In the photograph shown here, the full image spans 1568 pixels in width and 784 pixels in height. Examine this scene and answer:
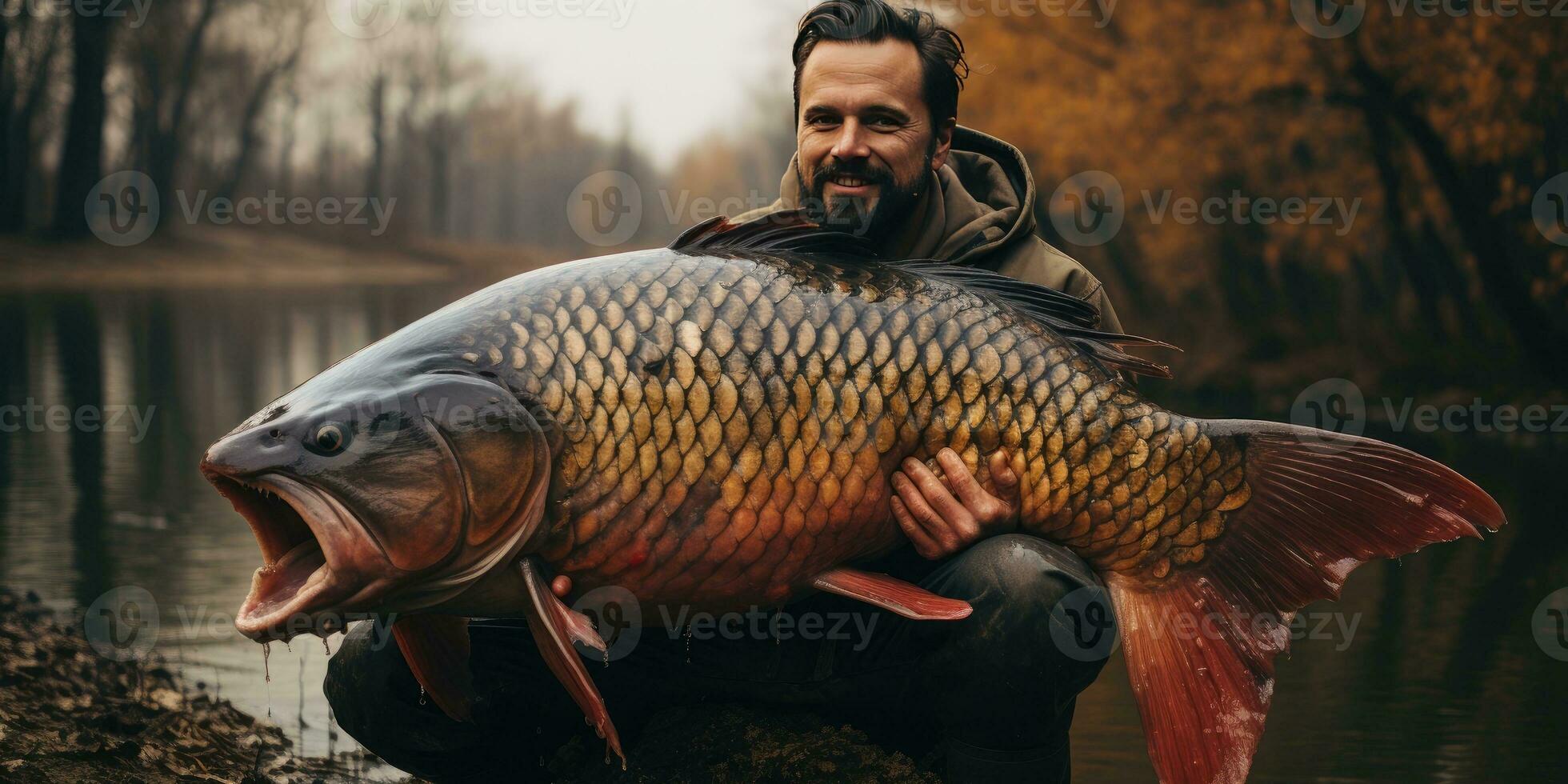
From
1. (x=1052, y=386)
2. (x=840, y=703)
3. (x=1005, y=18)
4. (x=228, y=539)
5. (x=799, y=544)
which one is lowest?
(x=228, y=539)

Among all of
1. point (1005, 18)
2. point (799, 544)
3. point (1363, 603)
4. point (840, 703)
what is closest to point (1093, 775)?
point (840, 703)

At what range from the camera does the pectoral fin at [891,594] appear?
6.75 ft

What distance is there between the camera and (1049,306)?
2.29 meters

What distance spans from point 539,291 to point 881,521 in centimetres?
60

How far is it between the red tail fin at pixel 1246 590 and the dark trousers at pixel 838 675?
104mm

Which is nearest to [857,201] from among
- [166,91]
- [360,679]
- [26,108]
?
[360,679]

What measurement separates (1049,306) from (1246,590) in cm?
54

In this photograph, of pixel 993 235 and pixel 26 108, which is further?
pixel 26 108

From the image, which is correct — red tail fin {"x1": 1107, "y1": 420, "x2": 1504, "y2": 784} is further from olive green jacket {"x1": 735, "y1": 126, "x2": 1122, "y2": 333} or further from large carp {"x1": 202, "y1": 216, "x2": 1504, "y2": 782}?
olive green jacket {"x1": 735, "y1": 126, "x2": 1122, "y2": 333}

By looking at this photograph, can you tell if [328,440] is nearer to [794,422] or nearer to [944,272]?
[794,422]

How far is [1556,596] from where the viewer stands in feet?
17.4

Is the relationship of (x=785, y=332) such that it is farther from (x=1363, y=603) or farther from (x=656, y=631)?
(x=1363, y=603)

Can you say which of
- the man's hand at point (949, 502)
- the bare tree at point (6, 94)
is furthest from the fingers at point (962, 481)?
the bare tree at point (6, 94)

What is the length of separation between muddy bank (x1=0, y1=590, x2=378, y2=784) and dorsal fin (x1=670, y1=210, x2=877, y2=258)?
5.26 ft
